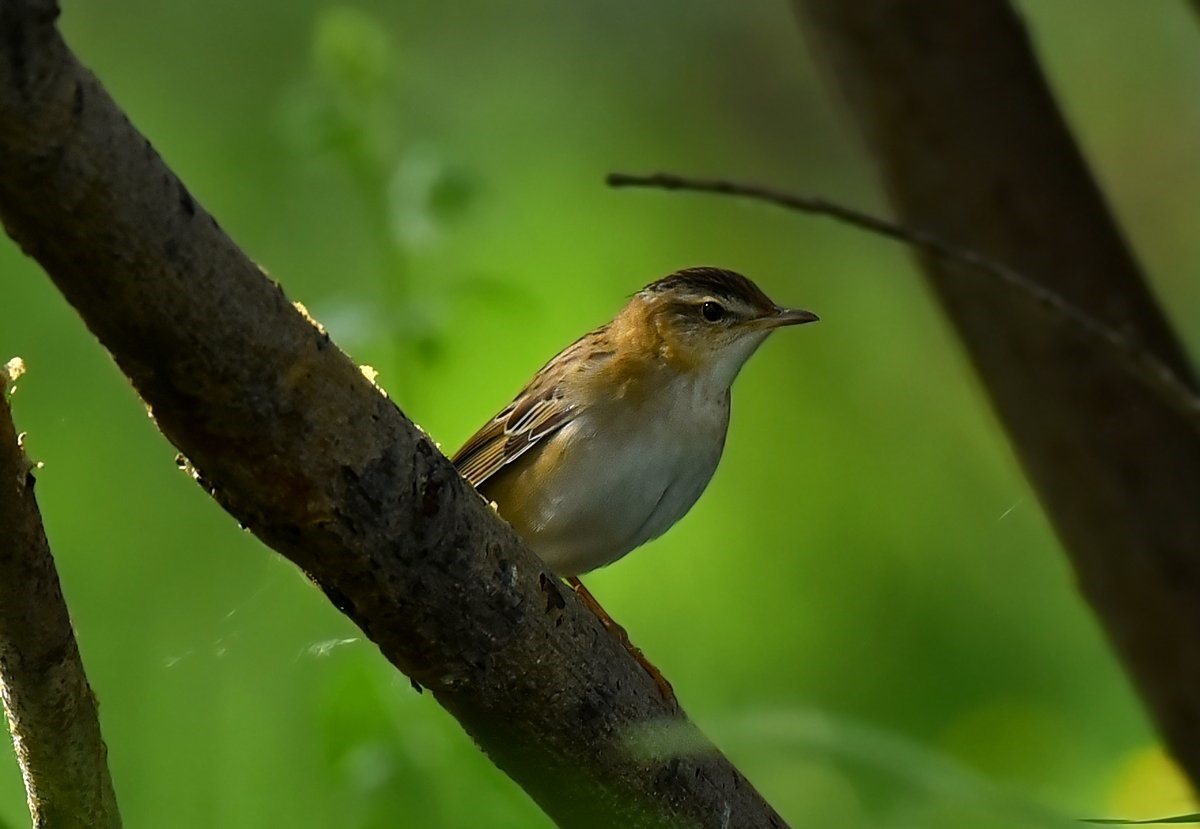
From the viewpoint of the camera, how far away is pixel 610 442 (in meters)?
4.11

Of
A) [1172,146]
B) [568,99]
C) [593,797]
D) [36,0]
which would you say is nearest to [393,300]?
[593,797]

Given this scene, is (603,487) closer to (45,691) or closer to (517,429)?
(517,429)

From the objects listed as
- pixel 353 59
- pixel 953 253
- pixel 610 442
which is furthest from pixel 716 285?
pixel 953 253

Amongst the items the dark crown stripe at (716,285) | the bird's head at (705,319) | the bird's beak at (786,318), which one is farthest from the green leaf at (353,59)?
the bird's beak at (786,318)

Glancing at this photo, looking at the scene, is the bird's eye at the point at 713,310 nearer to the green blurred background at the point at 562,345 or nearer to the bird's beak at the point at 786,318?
the bird's beak at the point at 786,318

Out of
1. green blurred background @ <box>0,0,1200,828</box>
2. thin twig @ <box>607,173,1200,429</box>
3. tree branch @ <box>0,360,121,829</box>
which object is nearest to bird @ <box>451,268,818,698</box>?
green blurred background @ <box>0,0,1200,828</box>

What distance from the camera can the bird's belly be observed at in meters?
4.06

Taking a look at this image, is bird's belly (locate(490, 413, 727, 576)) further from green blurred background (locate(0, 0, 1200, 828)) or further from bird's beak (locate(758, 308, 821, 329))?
bird's beak (locate(758, 308, 821, 329))

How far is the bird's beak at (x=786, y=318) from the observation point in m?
4.54

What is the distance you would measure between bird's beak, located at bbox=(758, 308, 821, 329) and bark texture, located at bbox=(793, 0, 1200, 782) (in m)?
0.38

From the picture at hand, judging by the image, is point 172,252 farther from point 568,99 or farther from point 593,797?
point 568,99

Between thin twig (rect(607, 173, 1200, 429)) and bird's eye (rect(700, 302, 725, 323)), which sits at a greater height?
bird's eye (rect(700, 302, 725, 323))

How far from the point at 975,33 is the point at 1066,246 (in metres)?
0.64

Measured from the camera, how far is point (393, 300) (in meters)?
3.87
